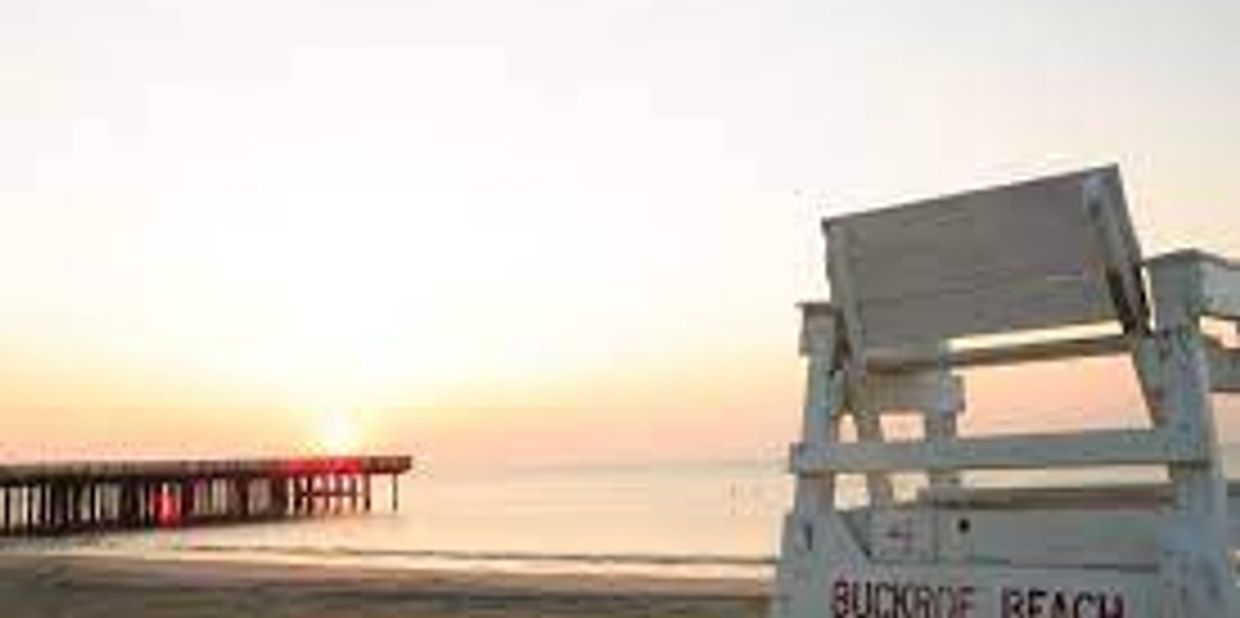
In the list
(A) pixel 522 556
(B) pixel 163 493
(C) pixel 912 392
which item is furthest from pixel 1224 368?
(B) pixel 163 493

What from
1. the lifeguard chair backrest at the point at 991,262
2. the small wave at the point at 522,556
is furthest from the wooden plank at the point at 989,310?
the small wave at the point at 522,556

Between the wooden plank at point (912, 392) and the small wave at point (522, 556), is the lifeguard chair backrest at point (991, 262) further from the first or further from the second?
the small wave at point (522, 556)

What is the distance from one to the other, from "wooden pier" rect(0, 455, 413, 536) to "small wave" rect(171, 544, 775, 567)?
16592 mm

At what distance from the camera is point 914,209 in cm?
438

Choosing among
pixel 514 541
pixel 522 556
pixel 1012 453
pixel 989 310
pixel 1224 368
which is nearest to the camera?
pixel 1224 368

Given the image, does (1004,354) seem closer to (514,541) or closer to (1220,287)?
(1220,287)

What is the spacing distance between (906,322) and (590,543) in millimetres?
44356

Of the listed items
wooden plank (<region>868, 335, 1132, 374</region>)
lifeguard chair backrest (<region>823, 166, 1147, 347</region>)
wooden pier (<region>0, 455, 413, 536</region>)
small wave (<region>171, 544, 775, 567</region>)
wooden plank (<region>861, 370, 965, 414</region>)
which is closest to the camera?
lifeguard chair backrest (<region>823, 166, 1147, 347</region>)

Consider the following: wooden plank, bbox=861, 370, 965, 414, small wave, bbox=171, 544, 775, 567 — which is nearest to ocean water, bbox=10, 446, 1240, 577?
small wave, bbox=171, 544, 775, 567

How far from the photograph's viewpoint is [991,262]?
4.25 meters

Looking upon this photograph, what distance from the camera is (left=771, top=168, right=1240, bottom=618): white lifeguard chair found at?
383 cm

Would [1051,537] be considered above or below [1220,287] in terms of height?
below

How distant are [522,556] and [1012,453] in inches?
1464

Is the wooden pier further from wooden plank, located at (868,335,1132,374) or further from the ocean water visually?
wooden plank, located at (868,335,1132,374)
